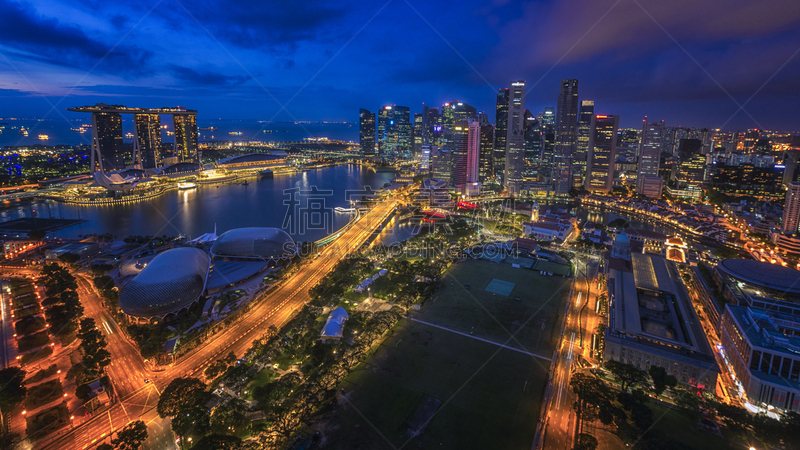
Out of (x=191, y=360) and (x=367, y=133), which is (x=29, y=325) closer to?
(x=191, y=360)

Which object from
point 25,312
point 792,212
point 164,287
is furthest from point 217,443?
point 792,212

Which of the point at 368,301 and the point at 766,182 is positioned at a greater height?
the point at 766,182

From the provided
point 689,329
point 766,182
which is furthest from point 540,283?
point 766,182

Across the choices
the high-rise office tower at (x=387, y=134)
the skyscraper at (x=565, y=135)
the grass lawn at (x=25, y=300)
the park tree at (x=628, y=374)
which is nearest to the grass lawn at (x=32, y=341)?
the grass lawn at (x=25, y=300)

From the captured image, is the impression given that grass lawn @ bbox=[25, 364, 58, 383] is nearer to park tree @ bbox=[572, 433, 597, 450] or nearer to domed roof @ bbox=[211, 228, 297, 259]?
domed roof @ bbox=[211, 228, 297, 259]

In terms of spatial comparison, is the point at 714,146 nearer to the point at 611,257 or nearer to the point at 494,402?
the point at 611,257
